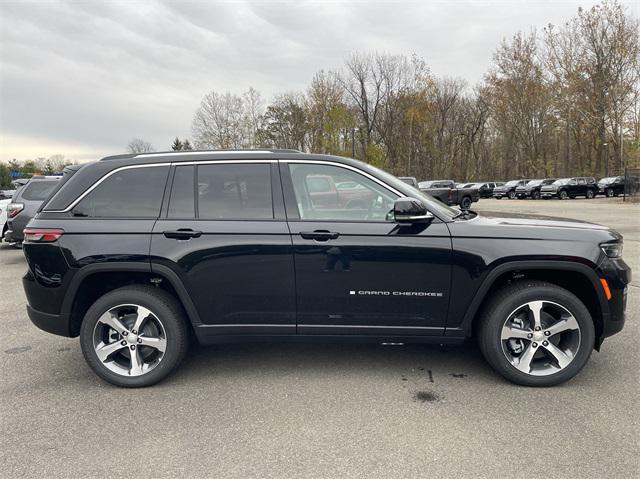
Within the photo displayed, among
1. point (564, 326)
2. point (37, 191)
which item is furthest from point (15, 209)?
point (564, 326)

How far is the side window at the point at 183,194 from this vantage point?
3270 mm

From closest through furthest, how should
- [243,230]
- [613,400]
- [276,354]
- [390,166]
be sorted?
[613,400] < [243,230] < [276,354] < [390,166]

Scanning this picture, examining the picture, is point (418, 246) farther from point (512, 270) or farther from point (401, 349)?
point (401, 349)

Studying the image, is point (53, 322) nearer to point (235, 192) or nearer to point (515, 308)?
point (235, 192)

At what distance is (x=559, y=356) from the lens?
317 cm

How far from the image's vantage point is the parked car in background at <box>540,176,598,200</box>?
32312mm

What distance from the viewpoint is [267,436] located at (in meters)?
2.64

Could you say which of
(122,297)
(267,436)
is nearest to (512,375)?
(267,436)

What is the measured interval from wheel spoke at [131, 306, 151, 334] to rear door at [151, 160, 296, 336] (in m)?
0.37

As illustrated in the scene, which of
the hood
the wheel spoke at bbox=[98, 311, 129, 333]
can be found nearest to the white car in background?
the wheel spoke at bbox=[98, 311, 129, 333]

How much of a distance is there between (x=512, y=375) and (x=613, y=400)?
68 cm

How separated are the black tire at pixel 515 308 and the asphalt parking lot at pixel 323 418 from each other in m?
0.11

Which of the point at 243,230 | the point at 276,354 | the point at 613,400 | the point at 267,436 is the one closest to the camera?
the point at 267,436

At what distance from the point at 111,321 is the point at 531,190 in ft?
122
